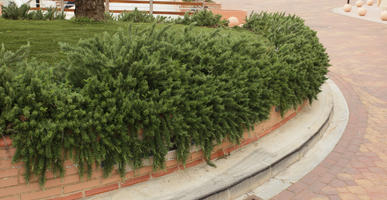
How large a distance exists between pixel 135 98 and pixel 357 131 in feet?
14.8

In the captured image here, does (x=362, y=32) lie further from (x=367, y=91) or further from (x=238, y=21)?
(x=367, y=91)

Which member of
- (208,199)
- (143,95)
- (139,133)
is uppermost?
(143,95)

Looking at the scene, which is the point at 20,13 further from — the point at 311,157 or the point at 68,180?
the point at 311,157

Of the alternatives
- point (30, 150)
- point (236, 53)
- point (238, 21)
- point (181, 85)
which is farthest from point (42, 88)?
point (238, 21)

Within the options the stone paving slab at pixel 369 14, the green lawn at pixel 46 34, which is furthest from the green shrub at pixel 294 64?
the stone paving slab at pixel 369 14

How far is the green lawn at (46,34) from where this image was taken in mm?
6398

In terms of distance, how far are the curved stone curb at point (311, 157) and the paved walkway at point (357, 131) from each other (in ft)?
0.31

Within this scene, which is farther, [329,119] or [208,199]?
[329,119]

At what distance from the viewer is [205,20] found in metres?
10.8

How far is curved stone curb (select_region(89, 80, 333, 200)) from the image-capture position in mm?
4133

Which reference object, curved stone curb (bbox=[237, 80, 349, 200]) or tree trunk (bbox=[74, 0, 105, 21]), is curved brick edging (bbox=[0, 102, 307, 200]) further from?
tree trunk (bbox=[74, 0, 105, 21])

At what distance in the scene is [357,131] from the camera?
675cm

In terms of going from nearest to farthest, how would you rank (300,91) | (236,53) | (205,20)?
1. (236,53)
2. (300,91)
3. (205,20)

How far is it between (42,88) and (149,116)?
111cm
